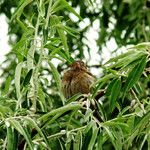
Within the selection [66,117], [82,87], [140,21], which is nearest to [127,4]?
[140,21]

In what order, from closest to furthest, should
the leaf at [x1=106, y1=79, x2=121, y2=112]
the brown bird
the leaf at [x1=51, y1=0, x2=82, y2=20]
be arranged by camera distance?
the leaf at [x1=106, y1=79, x2=121, y2=112]
the leaf at [x1=51, y1=0, x2=82, y2=20]
the brown bird

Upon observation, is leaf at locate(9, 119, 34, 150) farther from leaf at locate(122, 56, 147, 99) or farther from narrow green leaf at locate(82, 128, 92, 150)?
leaf at locate(122, 56, 147, 99)

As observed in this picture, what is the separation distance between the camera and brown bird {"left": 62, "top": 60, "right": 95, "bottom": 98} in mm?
1912

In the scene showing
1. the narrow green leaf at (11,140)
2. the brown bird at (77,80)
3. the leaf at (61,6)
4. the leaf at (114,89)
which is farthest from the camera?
the brown bird at (77,80)

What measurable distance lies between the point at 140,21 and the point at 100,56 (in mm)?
392

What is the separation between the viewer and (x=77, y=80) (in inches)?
77.2

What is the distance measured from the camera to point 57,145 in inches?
65.4

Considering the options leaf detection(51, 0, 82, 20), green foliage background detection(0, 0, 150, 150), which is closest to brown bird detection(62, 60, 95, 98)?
green foliage background detection(0, 0, 150, 150)

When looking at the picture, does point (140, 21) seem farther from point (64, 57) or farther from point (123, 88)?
point (123, 88)

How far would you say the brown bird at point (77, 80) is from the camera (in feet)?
6.27

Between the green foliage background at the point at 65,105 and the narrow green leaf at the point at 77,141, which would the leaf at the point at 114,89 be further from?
the narrow green leaf at the point at 77,141

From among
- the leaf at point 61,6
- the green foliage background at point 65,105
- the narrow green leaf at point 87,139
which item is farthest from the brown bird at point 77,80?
the narrow green leaf at point 87,139

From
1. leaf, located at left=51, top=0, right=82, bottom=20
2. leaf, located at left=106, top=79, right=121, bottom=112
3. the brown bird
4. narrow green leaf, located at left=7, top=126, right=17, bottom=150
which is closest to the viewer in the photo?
narrow green leaf, located at left=7, top=126, right=17, bottom=150

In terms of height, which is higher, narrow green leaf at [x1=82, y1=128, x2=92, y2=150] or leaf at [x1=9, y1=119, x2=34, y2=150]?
leaf at [x1=9, y1=119, x2=34, y2=150]
